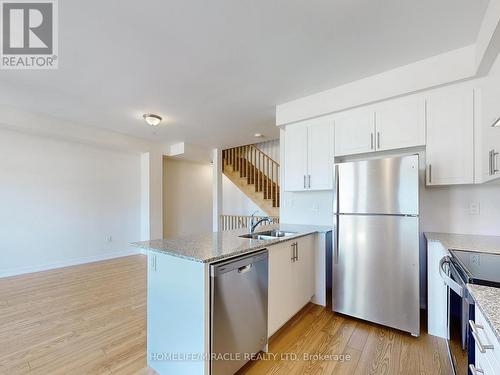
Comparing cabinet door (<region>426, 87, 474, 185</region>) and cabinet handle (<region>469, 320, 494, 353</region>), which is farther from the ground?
cabinet door (<region>426, 87, 474, 185</region>)

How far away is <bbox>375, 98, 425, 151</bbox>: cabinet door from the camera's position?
2.33 meters

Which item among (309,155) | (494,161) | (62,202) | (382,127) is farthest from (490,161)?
(62,202)

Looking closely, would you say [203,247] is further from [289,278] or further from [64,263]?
[64,263]

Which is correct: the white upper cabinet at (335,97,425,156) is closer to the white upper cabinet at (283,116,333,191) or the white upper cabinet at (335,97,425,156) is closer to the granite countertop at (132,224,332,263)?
the white upper cabinet at (283,116,333,191)

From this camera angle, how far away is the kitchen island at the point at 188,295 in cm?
143

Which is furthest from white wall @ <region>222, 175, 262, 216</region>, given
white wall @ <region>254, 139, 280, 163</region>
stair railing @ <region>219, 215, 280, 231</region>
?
white wall @ <region>254, 139, 280, 163</region>

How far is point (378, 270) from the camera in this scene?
2227 millimetres

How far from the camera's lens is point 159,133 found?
4.81m

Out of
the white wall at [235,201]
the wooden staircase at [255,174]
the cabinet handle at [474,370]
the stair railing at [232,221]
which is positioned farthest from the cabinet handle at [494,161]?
the white wall at [235,201]

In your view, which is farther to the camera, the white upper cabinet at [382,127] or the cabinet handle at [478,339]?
the white upper cabinet at [382,127]

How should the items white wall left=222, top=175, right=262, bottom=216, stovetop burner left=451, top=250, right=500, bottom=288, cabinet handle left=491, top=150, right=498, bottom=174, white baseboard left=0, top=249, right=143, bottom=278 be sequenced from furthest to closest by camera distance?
1. white wall left=222, top=175, right=262, bottom=216
2. white baseboard left=0, top=249, right=143, bottom=278
3. cabinet handle left=491, top=150, right=498, bottom=174
4. stovetop burner left=451, top=250, right=500, bottom=288

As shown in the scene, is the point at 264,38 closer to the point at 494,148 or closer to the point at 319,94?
the point at 319,94

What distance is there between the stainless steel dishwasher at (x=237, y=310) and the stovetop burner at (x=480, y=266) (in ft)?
4.00

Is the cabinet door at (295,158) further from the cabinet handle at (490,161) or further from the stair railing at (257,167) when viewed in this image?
the stair railing at (257,167)
